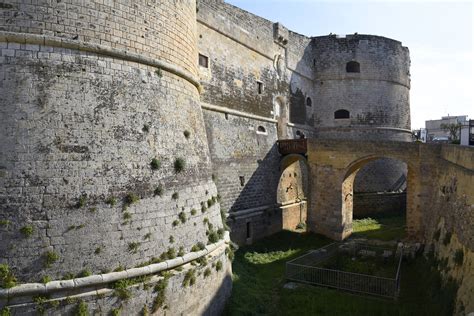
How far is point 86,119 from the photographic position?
6.77 meters

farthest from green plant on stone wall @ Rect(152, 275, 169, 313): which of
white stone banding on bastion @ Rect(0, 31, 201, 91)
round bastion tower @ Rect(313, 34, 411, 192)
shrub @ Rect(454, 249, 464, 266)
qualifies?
round bastion tower @ Rect(313, 34, 411, 192)

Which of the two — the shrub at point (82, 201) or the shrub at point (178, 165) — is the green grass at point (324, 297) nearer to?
the shrub at point (178, 165)

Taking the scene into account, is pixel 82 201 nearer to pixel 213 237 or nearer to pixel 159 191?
pixel 159 191

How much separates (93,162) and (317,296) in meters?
6.74

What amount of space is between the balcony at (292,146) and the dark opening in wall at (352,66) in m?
8.29

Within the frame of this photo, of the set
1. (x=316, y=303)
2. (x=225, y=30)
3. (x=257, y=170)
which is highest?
(x=225, y=30)

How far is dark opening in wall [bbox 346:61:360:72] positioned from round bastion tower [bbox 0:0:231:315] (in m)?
16.9

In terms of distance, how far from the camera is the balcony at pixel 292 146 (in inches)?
664

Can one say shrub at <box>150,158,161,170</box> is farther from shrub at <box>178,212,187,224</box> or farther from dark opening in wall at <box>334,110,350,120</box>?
dark opening in wall at <box>334,110,350,120</box>

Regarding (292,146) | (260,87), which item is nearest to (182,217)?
(292,146)

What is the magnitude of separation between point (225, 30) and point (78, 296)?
37.9 feet

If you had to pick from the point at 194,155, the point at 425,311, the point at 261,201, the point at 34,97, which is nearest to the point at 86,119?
the point at 34,97

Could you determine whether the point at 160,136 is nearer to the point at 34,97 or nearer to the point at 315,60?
the point at 34,97

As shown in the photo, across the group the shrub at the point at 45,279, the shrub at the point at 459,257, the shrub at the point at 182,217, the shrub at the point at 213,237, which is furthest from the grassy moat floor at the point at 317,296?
the shrub at the point at 45,279
